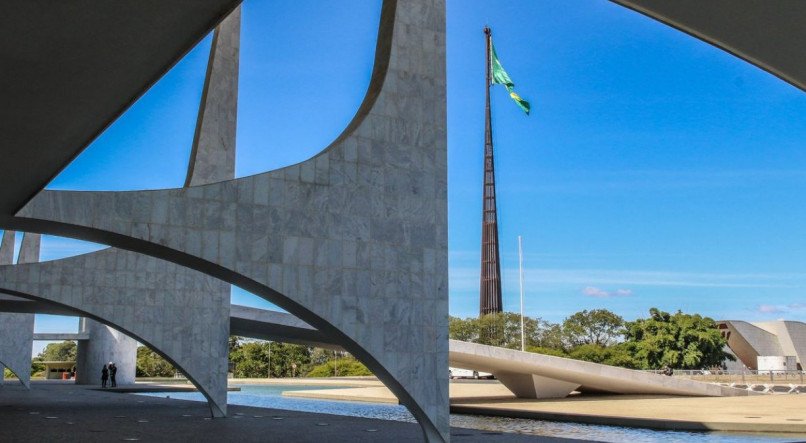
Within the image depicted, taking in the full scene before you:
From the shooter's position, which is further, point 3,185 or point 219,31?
point 219,31

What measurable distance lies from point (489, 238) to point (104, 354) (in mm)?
41855

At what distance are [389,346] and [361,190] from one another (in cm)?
226

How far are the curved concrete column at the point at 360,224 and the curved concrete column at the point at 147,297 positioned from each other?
7263 millimetres

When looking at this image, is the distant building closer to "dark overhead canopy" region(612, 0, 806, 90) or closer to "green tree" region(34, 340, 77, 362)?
"dark overhead canopy" region(612, 0, 806, 90)

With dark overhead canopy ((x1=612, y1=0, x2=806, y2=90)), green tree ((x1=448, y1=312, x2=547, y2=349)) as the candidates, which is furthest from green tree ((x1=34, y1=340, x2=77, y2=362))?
dark overhead canopy ((x1=612, y1=0, x2=806, y2=90))

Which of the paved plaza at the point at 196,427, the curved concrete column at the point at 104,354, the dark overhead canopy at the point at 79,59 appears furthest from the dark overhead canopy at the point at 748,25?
the curved concrete column at the point at 104,354

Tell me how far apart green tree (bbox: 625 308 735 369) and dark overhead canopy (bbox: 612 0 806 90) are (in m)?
43.8

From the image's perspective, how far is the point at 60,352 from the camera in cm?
8944

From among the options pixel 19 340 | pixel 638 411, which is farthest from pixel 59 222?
pixel 19 340

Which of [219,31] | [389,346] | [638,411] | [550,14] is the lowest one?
[638,411]

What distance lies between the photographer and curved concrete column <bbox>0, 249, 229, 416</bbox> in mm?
17141

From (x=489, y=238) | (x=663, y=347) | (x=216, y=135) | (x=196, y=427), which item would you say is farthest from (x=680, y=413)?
(x=489, y=238)

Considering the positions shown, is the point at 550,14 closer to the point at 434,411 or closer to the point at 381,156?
the point at 381,156

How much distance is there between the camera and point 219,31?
16828mm
